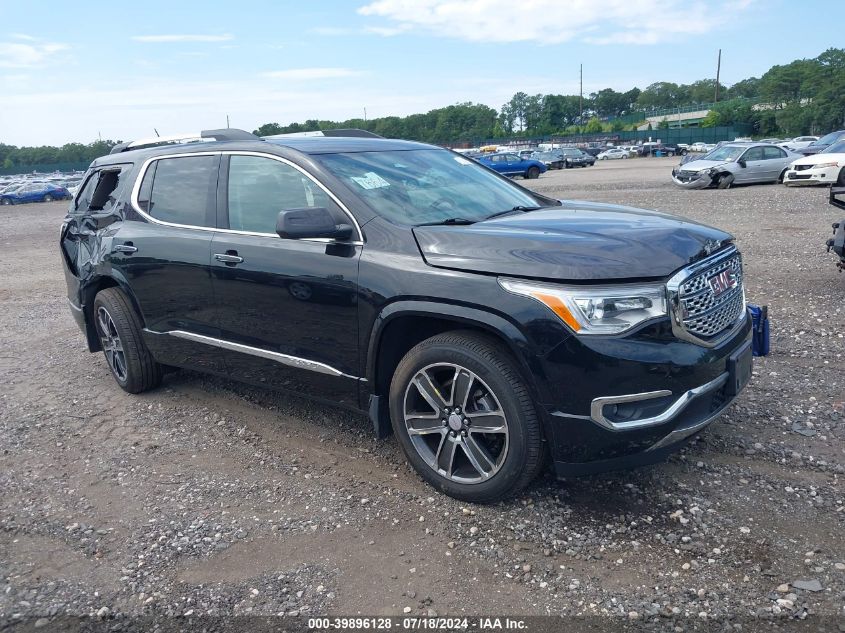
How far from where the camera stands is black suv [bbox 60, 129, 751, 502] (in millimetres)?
3131

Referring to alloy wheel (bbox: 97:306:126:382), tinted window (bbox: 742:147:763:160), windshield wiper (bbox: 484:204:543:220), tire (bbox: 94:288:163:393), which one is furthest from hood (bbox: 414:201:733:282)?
tinted window (bbox: 742:147:763:160)

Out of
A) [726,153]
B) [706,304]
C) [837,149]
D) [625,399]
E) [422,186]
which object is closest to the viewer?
[625,399]

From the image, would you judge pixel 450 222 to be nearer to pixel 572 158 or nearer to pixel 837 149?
pixel 837 149

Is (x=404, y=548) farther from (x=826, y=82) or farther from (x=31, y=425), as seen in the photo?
(x=826, y=82)

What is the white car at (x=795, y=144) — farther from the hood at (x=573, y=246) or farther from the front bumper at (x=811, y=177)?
the hood at (x=573, y=246)

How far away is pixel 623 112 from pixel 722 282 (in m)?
168

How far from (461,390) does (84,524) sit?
209 centimetres

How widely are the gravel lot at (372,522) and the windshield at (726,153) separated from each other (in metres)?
17.7

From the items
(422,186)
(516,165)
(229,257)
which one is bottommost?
(516,165)

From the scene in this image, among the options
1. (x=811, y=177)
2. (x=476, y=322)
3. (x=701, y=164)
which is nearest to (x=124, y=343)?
(x=476, y=322)

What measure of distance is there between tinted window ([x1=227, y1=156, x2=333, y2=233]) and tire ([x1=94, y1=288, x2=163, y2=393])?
140cm

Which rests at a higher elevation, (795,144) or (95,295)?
(95,295)

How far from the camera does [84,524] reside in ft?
12.1

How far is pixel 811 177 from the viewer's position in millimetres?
19078
